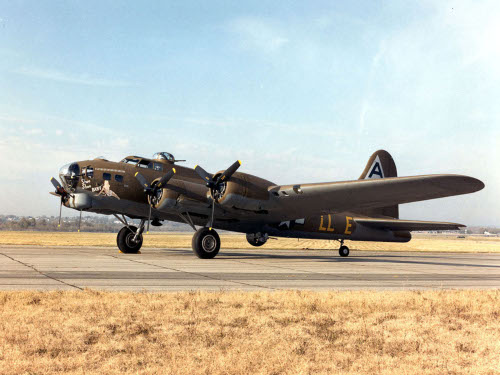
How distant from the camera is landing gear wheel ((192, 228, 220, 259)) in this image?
2127 centimetres

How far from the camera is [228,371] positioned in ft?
17.4

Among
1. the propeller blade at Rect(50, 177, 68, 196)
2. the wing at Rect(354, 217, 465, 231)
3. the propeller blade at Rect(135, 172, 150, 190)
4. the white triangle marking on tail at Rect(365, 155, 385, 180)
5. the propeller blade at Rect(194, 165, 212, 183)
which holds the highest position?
the white triangle marking on tail at Rect(365, 155, 385, 180)

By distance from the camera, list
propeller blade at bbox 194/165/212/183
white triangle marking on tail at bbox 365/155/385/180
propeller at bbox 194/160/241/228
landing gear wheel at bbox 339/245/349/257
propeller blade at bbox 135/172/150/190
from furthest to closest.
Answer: white triangle marking on tail at bbox 365/155/385/180, landing gear wheel at bbox 339/245/349/257, propeller blade at bbox 135/172/150/190, propeller blade at bbox 194/165/212/183, propeller at bbox 194/160/241/228

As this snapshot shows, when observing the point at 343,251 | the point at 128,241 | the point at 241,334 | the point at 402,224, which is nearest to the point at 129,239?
the point at 128,241

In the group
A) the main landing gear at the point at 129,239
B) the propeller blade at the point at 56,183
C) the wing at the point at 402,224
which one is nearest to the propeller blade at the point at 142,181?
the main landing gear at the point at 129,239

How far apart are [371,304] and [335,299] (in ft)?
2.46

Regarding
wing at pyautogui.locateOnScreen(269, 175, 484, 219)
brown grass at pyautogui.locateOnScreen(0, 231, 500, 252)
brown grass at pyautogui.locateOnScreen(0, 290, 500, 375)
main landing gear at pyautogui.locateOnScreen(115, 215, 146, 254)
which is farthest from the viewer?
brown grass at pyautogui.locateOnScreen(0, 231, 500, 252)

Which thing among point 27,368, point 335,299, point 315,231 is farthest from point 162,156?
point 27,368

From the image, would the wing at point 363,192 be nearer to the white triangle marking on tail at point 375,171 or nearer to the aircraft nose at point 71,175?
the white triangle marking on tail at point 375,171

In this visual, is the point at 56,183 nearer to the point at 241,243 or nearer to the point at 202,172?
the point at 202,172

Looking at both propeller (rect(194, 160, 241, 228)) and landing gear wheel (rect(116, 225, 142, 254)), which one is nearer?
propeller (rect(194, 160, 241, 228))

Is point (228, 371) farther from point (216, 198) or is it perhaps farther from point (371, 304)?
point (216, 198)

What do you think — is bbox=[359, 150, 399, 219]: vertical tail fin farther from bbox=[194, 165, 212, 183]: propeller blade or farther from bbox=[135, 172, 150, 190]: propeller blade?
bbox=[135, 172, 150, 190]: propeller blade

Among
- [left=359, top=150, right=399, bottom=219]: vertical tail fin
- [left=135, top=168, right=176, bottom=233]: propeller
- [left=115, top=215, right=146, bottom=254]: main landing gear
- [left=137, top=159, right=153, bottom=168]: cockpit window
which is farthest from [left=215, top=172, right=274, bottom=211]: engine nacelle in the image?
[left=359, top=150, right=399, bottom=219]: vertical tail fin
